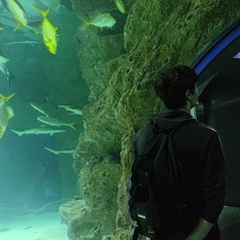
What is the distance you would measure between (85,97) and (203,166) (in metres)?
16.4

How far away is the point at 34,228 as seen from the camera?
46.3 feet

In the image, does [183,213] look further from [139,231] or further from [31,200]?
[31,200]

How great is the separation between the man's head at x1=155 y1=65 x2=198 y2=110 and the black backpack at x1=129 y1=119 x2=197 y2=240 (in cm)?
17

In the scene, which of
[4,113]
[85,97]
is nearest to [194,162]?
[4,113]

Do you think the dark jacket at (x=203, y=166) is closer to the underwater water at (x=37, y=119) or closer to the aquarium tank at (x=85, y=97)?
the aquarium tank at (x=85, y=97)

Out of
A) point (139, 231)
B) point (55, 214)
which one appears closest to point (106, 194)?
point (139, 231)

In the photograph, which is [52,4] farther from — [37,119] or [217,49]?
[217,49]

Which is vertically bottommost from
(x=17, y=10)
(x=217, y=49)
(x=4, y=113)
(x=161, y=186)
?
(x=161, y=186)

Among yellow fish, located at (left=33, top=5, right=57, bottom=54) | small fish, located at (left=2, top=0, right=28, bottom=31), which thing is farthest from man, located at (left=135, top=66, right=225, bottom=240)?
small fish, located at (left=2, top=0, right=28, bottom=31)

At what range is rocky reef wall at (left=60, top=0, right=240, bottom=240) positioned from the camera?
4.00 m

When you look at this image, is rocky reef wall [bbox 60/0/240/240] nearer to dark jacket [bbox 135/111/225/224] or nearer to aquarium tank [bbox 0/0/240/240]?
aquarium tank [bbox 0/0/240/240]

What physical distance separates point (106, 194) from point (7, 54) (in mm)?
15084

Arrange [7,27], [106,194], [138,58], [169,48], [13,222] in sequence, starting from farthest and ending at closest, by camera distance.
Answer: [7,27] < [13,222] < [106,194] < [138,58] < [169,48]

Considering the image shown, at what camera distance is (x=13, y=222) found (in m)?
17.1
